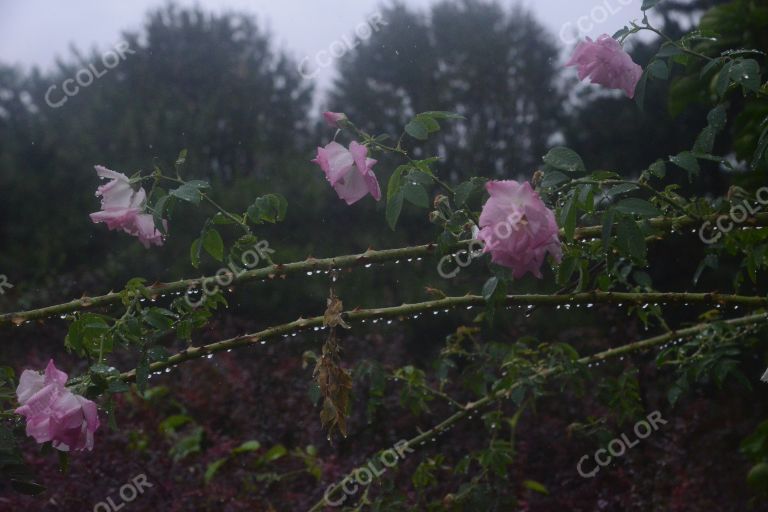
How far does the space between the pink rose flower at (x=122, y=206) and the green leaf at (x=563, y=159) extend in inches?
25.0

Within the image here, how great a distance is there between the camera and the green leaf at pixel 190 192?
1.19 m

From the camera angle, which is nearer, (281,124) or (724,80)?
(724,80)

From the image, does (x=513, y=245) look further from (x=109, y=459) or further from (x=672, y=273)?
(x=672, y=273)

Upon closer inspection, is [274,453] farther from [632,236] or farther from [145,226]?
[632,236]

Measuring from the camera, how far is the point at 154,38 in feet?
27.1

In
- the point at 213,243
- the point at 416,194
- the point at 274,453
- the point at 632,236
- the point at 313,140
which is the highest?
the point at 313,140

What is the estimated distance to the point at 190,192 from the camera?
1.21 metres

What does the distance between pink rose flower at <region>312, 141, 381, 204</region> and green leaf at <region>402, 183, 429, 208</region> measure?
0.15ft

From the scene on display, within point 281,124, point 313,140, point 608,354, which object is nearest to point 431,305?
point 608,354

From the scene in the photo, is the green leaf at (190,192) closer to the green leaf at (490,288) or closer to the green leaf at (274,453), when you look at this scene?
the green leaf at (490,288)

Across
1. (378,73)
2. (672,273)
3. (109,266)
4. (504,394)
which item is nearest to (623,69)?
(504,394)

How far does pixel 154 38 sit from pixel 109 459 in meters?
6.38

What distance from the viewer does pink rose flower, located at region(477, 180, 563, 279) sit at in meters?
0.98

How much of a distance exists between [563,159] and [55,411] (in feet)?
2.76
